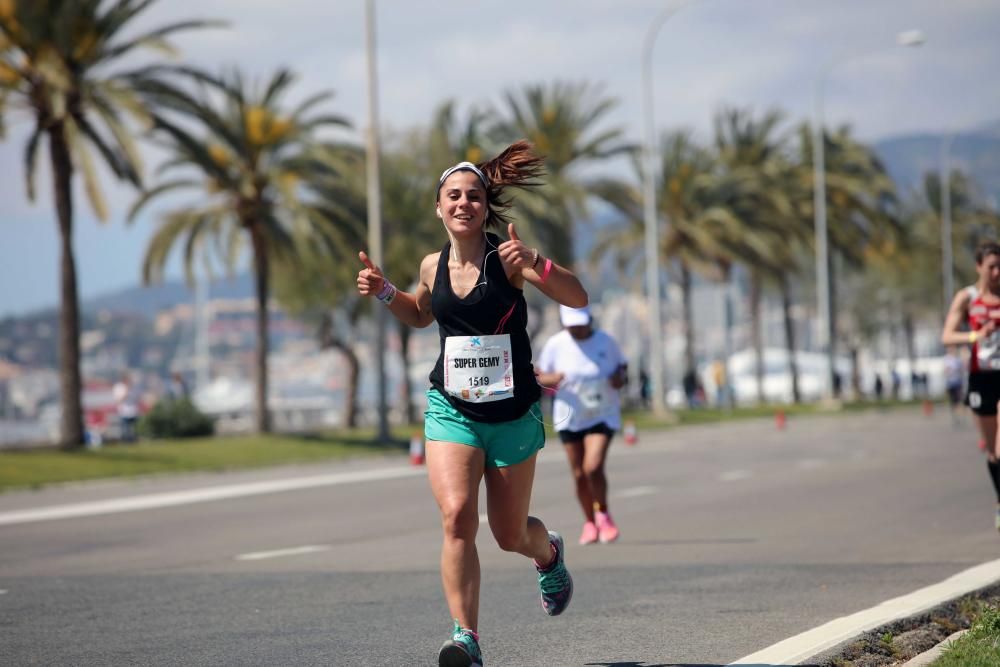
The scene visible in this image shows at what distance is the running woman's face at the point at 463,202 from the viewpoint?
5766 mm

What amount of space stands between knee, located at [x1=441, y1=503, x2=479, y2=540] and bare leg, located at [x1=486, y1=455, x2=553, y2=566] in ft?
0.59

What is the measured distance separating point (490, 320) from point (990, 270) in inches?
212

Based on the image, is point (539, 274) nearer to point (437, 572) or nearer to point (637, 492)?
point (437, 572)

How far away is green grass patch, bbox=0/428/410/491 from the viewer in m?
22.5

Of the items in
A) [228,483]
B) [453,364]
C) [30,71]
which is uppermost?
[30,71]

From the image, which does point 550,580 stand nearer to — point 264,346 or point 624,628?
point 624,628

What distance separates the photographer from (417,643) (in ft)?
22.1

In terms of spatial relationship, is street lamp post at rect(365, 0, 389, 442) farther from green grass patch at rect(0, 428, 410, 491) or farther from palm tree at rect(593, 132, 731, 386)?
palm tree at rect(593, 132, 731, 386)

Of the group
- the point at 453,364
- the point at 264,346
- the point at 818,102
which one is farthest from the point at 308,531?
the point at 818,102

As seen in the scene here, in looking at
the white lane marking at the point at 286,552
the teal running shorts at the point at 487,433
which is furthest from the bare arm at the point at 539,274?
the white lane marking at the point at 286,552

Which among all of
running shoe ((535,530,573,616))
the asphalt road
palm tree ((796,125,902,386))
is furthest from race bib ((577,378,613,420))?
palm tree ((796,125,902,386))

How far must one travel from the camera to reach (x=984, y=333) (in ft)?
32.6

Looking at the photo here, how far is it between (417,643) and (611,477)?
1296 cm

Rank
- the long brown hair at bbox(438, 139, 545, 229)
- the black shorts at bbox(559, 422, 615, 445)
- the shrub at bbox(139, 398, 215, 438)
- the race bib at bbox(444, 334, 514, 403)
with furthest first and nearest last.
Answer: the shrub at bbox(139, 398, 215, 438) < the black shorts at bbox(559, 422, 615, 445) < the long brown hair at bbox(438, 139, 545, 229) < the race bib at bbox(444, 334, 514, 403)
